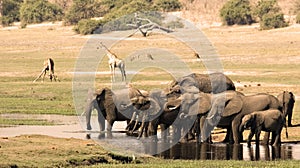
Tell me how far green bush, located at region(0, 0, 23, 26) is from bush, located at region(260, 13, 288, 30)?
22.3 m

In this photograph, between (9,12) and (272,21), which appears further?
(9,12)

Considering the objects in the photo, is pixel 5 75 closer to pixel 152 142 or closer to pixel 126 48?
pixel 126 48

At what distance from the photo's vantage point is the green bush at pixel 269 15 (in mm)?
52906

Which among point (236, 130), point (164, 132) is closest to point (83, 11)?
point (164, 132)

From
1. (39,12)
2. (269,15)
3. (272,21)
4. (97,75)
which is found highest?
(39,12)

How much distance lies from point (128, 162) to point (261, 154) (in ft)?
9.80

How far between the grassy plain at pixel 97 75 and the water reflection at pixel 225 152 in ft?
4.04

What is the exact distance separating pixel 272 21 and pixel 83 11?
18357 mm

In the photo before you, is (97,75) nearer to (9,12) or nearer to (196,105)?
(196,105)

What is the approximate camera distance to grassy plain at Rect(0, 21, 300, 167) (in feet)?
49.3

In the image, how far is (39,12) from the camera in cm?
6594

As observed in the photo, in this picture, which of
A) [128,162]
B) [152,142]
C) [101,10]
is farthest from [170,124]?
[101,10]

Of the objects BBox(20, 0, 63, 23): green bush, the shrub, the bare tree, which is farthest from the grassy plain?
BBox(20, 0, 63, 23): green bush

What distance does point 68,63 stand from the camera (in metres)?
42.2
